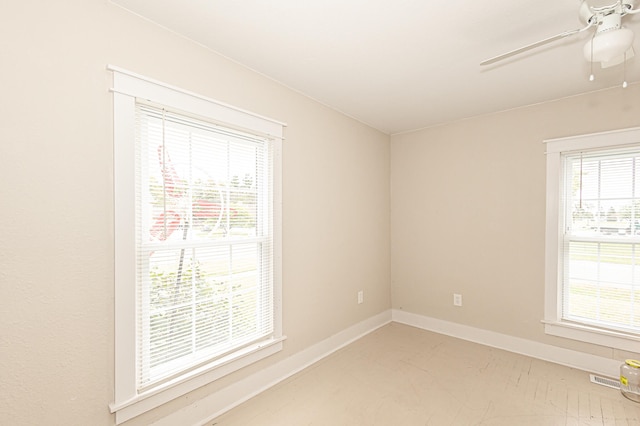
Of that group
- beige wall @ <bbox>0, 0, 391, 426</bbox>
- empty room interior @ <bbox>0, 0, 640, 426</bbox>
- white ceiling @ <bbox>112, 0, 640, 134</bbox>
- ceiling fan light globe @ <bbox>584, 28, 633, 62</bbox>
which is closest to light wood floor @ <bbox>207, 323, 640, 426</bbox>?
empty room interior @ <bbox>0, 0, 640, 426</bbox>

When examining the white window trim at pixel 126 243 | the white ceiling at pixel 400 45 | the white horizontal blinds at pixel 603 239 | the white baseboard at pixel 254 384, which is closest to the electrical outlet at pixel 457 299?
the white horizontal blinds at pixel 603 239

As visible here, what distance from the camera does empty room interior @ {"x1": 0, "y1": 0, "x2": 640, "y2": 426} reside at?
56.0 inches

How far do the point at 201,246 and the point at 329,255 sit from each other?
4.57ft

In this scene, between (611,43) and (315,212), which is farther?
(315,212)

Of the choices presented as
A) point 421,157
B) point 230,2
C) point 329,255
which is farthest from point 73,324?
point 421,157

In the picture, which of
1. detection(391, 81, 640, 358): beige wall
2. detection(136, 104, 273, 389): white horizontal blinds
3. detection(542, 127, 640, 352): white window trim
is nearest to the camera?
detection(136, 104, 273, 389): white horizontal blinds

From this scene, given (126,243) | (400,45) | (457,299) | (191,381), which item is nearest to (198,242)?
(126,243)

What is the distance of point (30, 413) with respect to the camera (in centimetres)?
134

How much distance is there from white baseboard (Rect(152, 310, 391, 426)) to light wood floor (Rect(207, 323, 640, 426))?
0.06 metres

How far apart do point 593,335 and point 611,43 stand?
2.46m

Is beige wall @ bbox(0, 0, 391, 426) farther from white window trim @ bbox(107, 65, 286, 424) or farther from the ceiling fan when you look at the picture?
the ceiling fan

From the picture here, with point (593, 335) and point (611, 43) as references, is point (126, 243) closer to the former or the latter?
point (611, 43)

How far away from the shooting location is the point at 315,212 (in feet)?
9.38

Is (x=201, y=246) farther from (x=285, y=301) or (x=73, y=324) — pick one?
(x=285, y=301)
